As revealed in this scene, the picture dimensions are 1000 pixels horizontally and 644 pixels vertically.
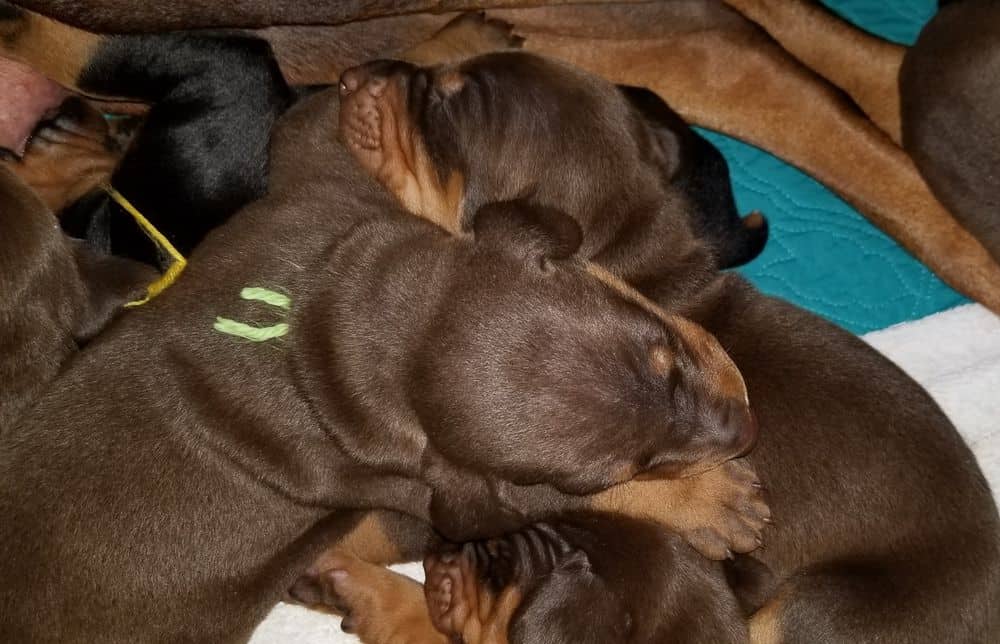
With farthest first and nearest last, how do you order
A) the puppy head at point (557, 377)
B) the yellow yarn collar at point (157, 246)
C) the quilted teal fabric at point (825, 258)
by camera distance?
the quilted teal fabric at point (825, 258), the yellow yarn collar at point (157, 246), the puppy head at point (557, 377)

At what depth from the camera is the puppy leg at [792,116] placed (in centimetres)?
287

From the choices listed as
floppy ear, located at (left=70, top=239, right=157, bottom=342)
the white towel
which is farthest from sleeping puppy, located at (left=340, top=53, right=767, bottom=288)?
the white towel

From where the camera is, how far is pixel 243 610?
239 cm

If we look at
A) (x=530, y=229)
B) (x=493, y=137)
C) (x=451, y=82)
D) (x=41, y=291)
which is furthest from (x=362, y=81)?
(x=41, y=291)

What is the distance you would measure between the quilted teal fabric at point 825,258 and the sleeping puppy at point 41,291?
4.96 feet

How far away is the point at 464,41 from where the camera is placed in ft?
9.22

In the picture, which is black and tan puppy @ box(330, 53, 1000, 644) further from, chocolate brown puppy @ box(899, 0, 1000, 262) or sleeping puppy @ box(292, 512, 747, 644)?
chocolate brown puppy @ box(899, 0, 1000, 262)

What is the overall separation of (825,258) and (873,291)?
0.48 ft

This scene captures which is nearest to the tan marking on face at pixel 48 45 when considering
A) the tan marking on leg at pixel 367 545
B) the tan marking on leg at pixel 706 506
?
the tan marking on leg at pixel 367 545

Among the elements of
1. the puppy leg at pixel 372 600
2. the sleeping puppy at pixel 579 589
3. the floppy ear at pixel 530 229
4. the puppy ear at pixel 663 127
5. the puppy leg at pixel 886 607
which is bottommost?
the puppy leg at pixel 372 600

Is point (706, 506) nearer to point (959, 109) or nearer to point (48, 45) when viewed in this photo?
point (959, 109)

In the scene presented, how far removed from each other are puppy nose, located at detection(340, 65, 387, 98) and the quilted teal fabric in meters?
1.06

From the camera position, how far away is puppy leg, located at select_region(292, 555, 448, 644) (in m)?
2.54

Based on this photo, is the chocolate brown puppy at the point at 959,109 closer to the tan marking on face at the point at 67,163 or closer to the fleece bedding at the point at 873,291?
the fleece bedding at the point at 873,291
